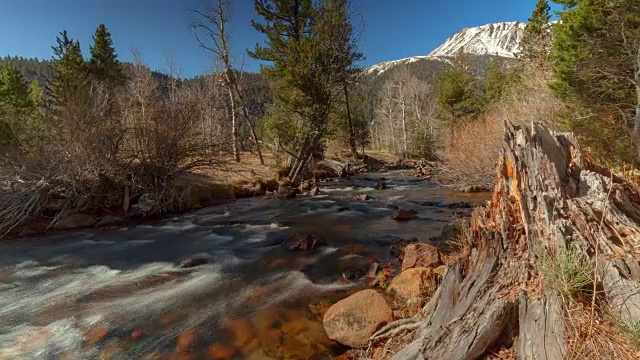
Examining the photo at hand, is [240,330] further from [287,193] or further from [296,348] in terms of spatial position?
[287,193]

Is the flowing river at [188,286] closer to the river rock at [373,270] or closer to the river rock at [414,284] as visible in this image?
the river rock at [373,270]

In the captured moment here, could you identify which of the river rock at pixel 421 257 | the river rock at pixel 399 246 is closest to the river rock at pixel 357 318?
the river rock at pixel 421 257

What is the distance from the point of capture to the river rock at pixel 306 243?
7594mm

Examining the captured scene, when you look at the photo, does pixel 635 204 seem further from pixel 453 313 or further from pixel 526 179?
pixel 453 313

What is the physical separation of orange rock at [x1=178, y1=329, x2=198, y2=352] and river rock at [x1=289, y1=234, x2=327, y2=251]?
3.48m

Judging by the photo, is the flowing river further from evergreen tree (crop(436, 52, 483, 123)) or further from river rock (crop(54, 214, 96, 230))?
evergreen tree (crop(436, 52, 483, 123))

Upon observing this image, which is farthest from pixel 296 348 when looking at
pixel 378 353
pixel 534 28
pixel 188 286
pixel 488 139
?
pixel 534 28

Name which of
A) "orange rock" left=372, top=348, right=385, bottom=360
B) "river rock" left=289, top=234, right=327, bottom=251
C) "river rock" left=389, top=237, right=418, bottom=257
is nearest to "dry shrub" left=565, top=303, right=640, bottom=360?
"orange rock" left=372, top=348, right=385, bottom=360

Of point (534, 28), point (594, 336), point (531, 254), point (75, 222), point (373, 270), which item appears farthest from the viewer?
point (534, 28)

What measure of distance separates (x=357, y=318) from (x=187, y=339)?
2349mm

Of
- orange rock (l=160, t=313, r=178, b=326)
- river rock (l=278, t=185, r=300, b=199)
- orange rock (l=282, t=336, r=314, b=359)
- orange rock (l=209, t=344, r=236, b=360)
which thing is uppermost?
river rock (l=278, t=185, r=300, b=199)

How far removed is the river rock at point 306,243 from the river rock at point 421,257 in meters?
2.46

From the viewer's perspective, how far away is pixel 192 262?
6.84m

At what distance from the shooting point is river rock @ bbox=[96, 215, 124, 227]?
10.4m
